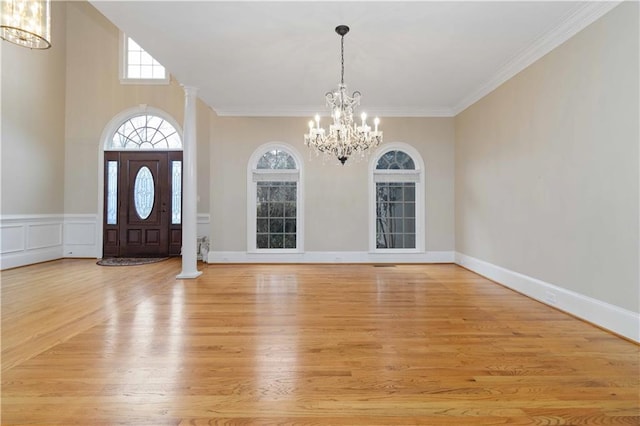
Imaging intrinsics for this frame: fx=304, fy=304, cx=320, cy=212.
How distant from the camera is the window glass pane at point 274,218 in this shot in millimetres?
5996

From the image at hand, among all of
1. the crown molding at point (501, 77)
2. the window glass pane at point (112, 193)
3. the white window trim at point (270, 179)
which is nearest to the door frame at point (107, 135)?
the window glass pane at point (112, 193)

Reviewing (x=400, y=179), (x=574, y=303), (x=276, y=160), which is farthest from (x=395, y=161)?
(x=574, y=303)

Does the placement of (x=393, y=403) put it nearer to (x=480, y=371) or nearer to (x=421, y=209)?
(x=480, y=371)

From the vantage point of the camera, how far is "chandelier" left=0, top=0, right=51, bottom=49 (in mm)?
2594

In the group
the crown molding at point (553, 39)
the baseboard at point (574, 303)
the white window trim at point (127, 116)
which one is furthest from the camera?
the white window trim at point (127, 116)

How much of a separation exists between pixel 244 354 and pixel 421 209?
183 inches

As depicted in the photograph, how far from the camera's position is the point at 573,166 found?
120 inches

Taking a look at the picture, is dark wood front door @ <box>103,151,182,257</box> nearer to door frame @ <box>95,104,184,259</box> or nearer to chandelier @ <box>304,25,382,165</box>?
door frame @ <box>95,104,184,259</box>

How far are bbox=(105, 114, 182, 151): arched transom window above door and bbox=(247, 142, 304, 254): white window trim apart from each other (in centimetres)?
211

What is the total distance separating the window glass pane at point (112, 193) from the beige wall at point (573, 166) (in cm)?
738

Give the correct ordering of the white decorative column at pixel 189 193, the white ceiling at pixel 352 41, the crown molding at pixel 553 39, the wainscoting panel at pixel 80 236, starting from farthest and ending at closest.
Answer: the wainscoting panel at pixel 80 236, the white decorative column at pixel 189 193, the white ceiling at pixel 352 41, the crown molding at pixel 553 39

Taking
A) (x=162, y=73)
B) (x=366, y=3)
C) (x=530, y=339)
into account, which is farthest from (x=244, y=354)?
(x=162, y=73)

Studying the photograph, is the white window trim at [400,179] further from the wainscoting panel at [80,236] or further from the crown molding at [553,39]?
the wainscoting panel at [80,236]

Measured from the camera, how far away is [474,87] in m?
4.77
